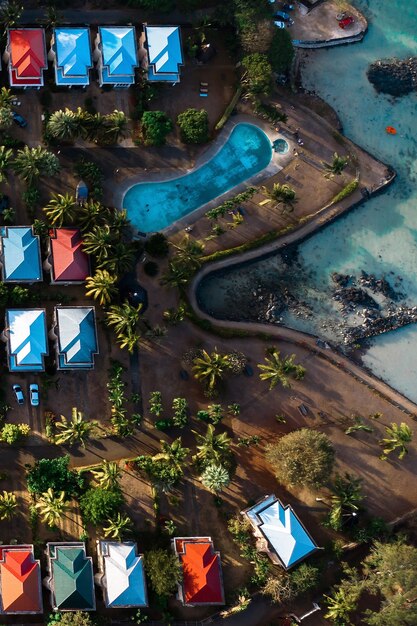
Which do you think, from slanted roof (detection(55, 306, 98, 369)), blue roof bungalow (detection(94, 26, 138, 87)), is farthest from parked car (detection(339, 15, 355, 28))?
slanted roof (detection(55, 306, 98, 369))

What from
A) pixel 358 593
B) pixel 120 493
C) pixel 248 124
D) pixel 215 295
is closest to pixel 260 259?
pixel 215 295

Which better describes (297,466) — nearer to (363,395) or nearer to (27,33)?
(363,395)

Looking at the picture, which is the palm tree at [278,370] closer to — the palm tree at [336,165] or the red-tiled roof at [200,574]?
the red-tiled roof at [200,574]

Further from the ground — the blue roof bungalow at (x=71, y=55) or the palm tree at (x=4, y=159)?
the blue roof bungalow at (x=71, y=55)

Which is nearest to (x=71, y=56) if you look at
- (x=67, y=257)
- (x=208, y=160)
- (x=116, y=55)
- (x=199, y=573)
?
(x=116, y=55)

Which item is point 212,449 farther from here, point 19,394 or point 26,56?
point 26,56

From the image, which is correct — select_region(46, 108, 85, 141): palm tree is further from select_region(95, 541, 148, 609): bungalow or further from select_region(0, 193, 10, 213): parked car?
select_region(95, 541, 148, 609): bungalow

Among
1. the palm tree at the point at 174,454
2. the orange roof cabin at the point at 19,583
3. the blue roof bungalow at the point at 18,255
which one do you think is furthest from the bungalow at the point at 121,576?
the blue roof bungalow at the point at 18,255
